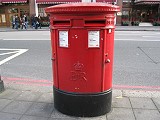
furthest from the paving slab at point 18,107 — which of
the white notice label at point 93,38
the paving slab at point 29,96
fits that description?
the white notice label at point 93,38

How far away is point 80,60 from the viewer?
3068mm

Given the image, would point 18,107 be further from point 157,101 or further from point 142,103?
point 157,101

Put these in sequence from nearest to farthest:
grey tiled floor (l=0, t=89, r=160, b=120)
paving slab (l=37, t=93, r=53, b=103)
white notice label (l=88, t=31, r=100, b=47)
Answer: white notice label (l=88, t=31, r=100, b=47) < grey tiled floor (l=0, t=89, r=160, b=120) < paving slab (l=37, t=93, r=53, b=103)

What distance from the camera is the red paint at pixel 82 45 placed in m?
2.92

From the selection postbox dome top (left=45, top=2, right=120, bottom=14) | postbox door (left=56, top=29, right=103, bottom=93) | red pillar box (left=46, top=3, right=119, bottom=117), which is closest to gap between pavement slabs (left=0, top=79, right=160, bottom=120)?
red pillar box (left=46, top=3, right=119, bottom=117)

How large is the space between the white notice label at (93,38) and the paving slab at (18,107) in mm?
1559

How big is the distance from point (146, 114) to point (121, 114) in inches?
15.2

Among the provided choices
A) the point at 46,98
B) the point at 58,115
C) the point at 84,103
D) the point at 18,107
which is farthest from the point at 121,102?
the point at 18,107

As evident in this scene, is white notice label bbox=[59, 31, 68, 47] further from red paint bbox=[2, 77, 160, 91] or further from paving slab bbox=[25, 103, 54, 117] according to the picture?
red paint bbox=[2, 77, 160, 91]

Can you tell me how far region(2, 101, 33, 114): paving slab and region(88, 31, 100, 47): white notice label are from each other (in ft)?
5.12

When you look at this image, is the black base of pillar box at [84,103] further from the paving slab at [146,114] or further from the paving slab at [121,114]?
the paving slab at [146,114]

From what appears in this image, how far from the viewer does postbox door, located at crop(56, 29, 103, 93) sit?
299cm

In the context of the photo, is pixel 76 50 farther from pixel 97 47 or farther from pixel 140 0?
pixel 140 0

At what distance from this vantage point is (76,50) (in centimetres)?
304
